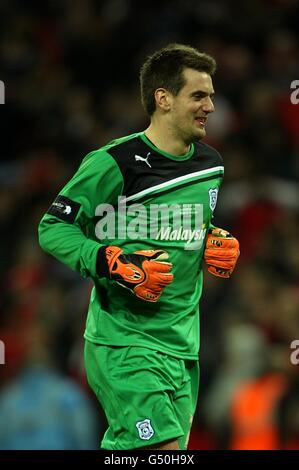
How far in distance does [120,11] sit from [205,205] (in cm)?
665

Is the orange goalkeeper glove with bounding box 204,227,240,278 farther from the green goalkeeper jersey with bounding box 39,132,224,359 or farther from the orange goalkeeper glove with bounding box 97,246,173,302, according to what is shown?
the orange goalkeeper glove with bounding box 97,246,173,302

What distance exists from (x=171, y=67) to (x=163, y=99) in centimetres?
14

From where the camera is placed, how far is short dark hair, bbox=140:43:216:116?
4.46 m

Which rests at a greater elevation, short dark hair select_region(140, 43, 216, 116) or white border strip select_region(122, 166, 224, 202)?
short dark hair select_region(140, 43, 216, 116)

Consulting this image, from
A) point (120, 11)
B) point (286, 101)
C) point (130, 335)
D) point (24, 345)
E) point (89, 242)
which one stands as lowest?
point (24, 345)

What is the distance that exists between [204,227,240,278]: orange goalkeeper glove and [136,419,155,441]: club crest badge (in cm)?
73

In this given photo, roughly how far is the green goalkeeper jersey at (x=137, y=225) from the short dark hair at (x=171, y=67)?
0.77ft

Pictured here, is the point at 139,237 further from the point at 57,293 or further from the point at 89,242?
the point at 57,293

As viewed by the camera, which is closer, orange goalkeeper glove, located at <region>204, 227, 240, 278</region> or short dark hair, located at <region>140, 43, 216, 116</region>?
short dark hair, located at <region>140, 43, 216, 116</region>

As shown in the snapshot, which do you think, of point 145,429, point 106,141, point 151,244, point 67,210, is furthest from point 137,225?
point 106,141

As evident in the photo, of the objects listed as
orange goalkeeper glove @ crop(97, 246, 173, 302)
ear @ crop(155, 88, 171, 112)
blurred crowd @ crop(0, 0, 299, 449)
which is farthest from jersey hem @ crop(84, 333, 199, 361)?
blurred crowd @ crop(0, 0, 299, 449)

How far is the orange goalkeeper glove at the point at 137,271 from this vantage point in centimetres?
420

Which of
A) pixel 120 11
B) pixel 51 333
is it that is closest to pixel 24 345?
pixel 51 333
